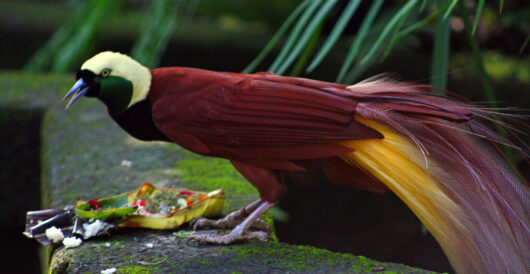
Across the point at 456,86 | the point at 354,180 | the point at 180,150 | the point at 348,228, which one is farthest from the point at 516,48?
the point at 354,180

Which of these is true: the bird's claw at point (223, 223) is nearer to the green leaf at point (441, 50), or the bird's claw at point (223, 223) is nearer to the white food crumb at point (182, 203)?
the white food crumb at point (182, 203)

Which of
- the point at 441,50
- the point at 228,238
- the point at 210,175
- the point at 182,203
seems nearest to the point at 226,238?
the point at 228,238

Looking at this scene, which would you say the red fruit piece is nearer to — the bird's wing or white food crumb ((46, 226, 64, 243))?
white food crumb ((46, 226, 64, 243))

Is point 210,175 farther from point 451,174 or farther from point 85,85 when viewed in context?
point 451,174

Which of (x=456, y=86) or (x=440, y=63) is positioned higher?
(x=440, y=63)

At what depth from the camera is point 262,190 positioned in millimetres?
1230

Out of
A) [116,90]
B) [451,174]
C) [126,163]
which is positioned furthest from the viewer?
[126,163]

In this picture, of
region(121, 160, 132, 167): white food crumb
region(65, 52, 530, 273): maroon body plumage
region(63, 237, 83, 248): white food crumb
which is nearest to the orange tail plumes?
region(65, 52, 530, 273): maroon body plumage

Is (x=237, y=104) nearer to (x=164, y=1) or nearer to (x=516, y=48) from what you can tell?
(x=164, y=1)

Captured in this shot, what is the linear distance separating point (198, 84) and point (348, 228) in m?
0.95

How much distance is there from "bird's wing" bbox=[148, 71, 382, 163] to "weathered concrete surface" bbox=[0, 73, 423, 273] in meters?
0.19

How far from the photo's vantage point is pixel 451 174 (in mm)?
1055

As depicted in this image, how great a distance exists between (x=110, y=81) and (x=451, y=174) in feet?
2.04

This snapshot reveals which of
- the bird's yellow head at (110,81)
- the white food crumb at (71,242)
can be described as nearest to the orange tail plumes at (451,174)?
the bird's yellow head at (110,81)
